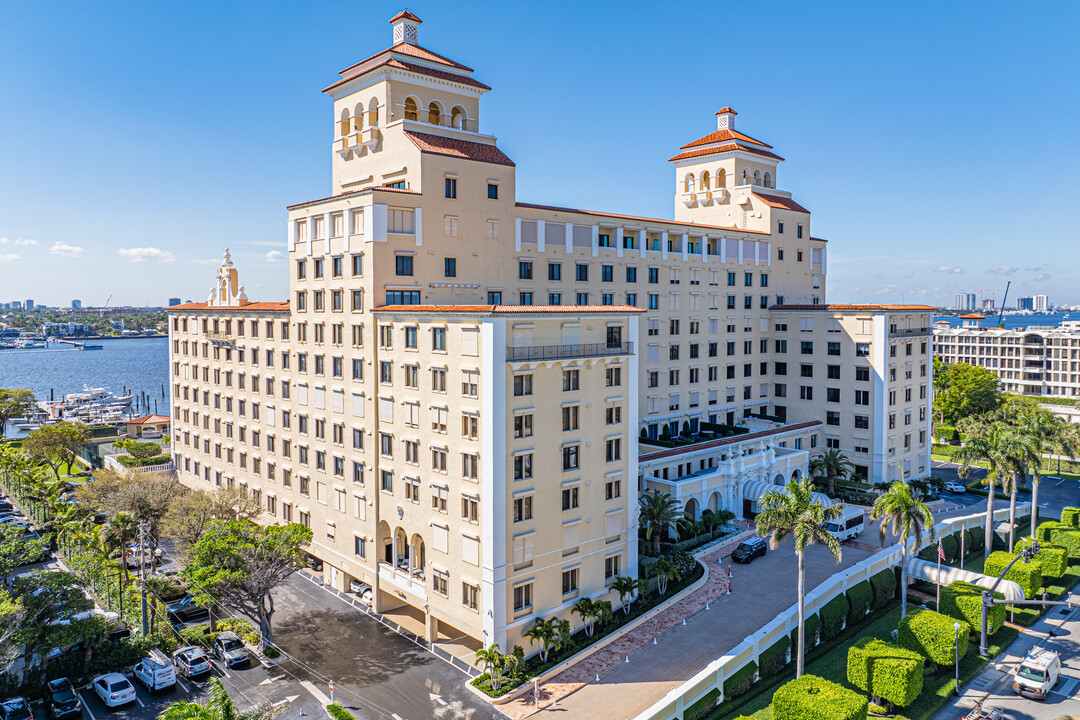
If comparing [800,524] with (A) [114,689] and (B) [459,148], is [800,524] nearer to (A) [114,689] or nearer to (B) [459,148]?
(B) [459,148]

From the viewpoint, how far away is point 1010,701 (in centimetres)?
4478

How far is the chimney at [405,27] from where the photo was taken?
66812 mm

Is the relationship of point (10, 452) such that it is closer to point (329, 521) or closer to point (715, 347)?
point (329, 521)

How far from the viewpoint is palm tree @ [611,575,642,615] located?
52.8 m

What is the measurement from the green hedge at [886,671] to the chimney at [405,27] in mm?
61326

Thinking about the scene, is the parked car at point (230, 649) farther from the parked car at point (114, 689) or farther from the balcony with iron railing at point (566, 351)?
the balcony with iron railing at point (566, 351)

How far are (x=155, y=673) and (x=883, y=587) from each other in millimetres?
52097

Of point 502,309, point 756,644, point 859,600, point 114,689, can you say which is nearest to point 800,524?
point 756,644

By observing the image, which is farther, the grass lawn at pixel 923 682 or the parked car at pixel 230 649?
the parked car at pixel 230 649

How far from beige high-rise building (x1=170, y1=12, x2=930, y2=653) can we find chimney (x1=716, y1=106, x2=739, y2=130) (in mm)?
294

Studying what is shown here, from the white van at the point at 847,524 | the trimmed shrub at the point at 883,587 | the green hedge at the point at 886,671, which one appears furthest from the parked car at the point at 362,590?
the white van at the point at 847,524

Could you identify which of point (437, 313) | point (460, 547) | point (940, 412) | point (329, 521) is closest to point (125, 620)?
point (329, 521)

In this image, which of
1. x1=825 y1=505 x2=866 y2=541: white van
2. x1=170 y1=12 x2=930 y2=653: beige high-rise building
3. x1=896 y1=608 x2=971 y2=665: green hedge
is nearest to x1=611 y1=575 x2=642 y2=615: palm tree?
x1=170 y1=12 x2=930 y2=653: beige high-rise building

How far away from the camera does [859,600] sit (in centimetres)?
5444
